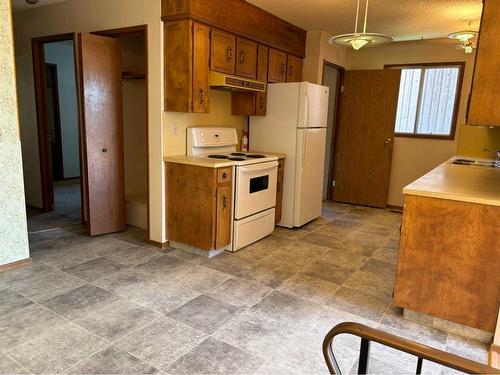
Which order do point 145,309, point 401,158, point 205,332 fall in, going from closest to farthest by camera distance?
point 205,332
point 145,309
point 401,158

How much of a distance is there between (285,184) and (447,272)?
7.46ft

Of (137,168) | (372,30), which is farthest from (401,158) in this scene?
(137,168)

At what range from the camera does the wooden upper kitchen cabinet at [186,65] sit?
313 cm

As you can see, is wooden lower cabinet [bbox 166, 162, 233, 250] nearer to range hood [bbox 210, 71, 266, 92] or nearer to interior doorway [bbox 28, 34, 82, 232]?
range hood [bbox 210, 71, 266, 92]

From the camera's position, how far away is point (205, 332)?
2.17 metres

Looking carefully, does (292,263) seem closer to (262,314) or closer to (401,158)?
(262,314)

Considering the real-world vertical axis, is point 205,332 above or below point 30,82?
below

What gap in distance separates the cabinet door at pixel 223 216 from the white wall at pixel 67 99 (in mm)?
4425

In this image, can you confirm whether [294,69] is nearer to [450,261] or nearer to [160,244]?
[160,244]

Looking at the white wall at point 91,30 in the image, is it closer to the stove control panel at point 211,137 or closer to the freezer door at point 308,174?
the stove control panel at point 211,137

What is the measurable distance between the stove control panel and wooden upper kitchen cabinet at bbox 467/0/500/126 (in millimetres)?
2386

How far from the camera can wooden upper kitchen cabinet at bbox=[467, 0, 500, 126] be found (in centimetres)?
204

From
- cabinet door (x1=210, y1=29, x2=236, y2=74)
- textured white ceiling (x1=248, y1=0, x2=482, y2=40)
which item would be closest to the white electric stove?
cabinet door (x1=210, y1=29, x2=236, y2=74)

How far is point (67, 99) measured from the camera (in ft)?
22.0
